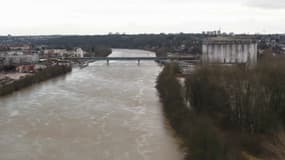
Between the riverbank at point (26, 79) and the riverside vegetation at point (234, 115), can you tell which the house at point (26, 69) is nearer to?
the riverbank at point (26, 79)

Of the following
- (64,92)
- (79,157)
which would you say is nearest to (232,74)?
(79,157)

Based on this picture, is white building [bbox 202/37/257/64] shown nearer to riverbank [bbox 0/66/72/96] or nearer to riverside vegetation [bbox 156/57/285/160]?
riverbank [bbox 0/66/72/96]

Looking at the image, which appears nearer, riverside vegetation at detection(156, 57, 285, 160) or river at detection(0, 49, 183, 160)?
riverside vegetation at detection(156, 57, 285, 160)

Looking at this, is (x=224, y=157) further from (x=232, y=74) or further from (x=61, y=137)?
(x=61, y=137)

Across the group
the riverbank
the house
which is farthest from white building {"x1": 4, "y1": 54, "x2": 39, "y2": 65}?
the riverbank

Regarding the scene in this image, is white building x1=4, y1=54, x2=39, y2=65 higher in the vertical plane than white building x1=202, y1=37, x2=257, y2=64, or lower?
lower

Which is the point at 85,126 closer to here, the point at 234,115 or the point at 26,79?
the point at 234,115

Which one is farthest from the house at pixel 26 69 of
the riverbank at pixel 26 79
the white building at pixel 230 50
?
the white building at pixel 230 50
